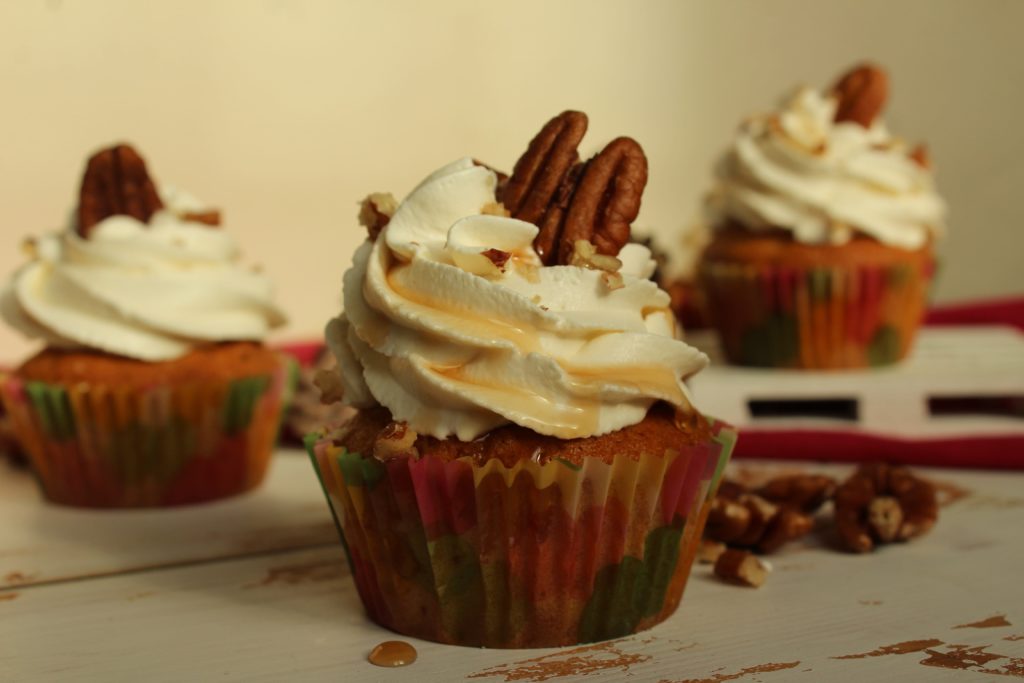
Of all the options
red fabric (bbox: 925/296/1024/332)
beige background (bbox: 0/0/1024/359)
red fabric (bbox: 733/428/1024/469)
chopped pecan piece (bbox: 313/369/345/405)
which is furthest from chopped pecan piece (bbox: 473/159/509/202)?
beige background (bbox: 0/0/1024/359)

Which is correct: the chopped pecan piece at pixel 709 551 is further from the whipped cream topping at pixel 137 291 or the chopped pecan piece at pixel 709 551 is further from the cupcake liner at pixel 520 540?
the whipped cream topping at pixel 137 291

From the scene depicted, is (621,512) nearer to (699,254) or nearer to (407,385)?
(407,385)

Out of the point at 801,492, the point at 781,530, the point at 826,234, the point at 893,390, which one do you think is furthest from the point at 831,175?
the point at 781,530

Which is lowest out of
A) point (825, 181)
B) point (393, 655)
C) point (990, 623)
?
point (393, 655)

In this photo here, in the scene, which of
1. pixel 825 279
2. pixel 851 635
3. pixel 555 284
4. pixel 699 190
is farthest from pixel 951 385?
pixel 699 190

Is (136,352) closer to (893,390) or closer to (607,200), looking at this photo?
(607,200)

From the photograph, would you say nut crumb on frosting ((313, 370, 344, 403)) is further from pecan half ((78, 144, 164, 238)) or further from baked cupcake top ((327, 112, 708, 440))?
pecan half ((78, 144, 164, 238))
